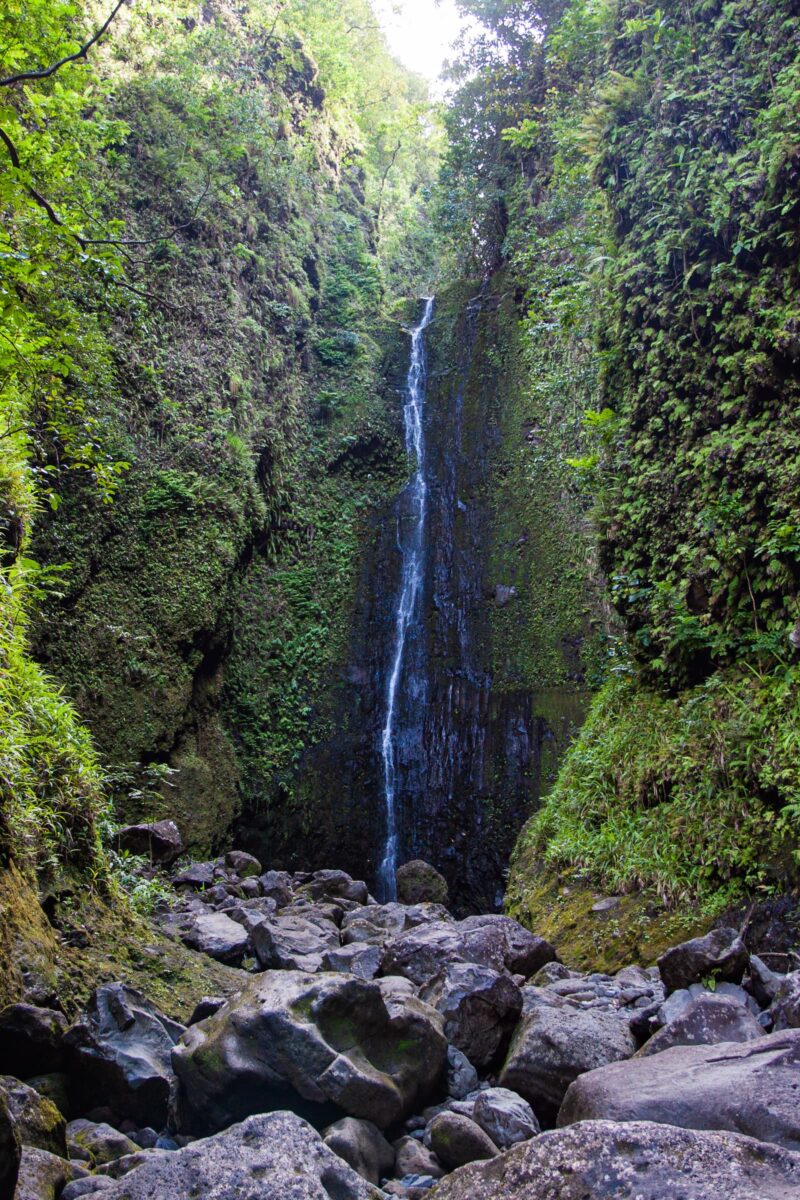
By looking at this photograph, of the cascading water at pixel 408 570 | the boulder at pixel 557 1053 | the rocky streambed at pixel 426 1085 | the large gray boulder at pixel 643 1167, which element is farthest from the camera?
the cascading water at pixel 408 570

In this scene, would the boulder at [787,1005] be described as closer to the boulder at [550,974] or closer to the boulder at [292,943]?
the boulder at [550,974]

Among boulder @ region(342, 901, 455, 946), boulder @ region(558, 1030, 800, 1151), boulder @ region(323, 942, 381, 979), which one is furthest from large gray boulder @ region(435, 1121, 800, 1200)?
boulder @ region(342, 901, 455, 946)

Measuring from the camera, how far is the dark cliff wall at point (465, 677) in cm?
1127

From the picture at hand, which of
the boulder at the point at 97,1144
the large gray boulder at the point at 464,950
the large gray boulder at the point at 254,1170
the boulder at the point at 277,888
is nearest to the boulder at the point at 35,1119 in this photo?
the boulder at the point at 97,1144

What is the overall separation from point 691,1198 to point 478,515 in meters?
12.9

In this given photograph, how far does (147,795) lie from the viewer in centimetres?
945

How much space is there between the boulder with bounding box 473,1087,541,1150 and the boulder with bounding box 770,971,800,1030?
1.07m

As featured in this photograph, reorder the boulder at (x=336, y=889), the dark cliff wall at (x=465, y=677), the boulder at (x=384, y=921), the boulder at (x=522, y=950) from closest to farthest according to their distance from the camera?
1. the boulder at (x=522, y=950)
2. the boulder at (x=384, y=921)
3. the boulder at (x=336, y=889)
4. the dark cliff wall at (x=465, y=677)

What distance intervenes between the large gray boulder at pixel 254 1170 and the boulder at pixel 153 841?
5980mm

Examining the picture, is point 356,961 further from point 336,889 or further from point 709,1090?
point 336,889

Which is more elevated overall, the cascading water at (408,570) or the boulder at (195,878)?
the cascading water at (408,570)

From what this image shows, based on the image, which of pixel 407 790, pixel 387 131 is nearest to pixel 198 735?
pixel 407 790

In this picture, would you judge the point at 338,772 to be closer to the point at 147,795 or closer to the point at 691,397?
the point at 147,795

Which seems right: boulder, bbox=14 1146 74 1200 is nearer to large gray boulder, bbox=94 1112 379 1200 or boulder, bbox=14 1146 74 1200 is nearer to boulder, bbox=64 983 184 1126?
large gray boulder, bbox=94 1112 379 1200
